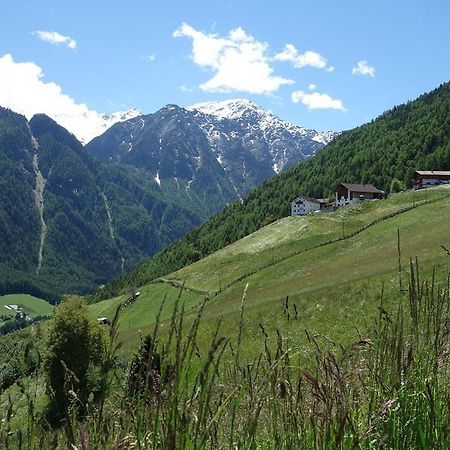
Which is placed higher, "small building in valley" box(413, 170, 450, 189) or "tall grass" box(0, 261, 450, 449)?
"small building in valley" box(413, 170, 450, 189)

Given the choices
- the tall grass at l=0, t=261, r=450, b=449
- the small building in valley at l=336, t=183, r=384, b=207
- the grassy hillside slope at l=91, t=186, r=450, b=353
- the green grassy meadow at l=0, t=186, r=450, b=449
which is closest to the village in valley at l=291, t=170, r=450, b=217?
the small building in valley at l=336, t=183, r=384, b=207

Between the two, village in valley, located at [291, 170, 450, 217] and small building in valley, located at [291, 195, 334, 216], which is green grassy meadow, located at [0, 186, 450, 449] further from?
small building in valley, located at [291, 195, 334, 216]

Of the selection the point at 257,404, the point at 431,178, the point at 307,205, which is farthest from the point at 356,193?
the point at 257,404

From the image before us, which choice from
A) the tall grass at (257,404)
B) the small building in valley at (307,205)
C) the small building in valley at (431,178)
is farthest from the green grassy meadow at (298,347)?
the small building in valley at (431,178)

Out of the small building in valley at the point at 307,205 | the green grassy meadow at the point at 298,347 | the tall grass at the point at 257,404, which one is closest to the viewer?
the tall grass at the point at 257,404

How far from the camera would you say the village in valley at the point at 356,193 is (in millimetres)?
140250

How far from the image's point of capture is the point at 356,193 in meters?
146

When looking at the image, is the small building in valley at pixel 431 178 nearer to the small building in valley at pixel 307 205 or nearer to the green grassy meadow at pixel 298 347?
the small building in valley at pixel 307 205

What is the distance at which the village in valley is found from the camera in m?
140

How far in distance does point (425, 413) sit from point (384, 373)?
552mm

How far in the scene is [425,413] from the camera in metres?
3.60

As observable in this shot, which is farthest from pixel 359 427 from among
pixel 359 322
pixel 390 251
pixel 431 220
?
pixel 431 220

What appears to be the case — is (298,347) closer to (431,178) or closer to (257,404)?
(257,404)

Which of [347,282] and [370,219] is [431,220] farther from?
[347,282]
